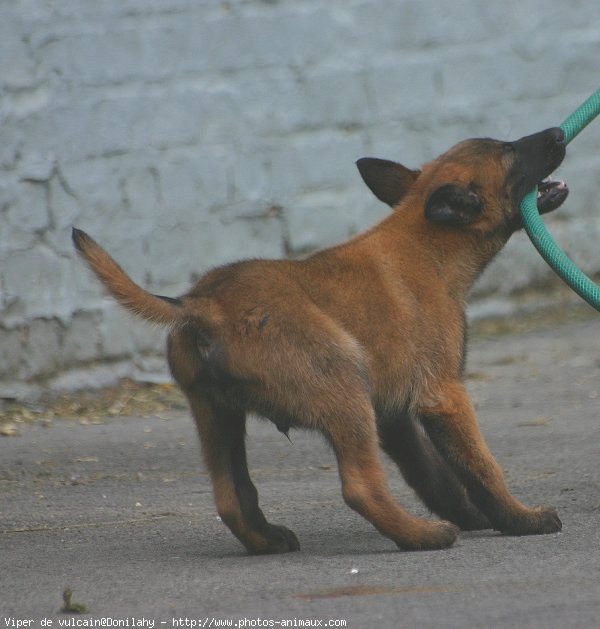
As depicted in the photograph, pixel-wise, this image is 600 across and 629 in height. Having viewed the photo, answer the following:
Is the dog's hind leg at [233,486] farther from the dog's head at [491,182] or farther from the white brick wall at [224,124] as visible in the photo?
the white brick wall at [224,124]

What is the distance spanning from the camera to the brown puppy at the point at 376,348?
4832mm

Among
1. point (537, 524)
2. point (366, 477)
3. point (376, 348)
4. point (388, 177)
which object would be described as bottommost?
point (537, 524)

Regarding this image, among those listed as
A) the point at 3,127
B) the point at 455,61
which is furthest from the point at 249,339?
the point at 455,61

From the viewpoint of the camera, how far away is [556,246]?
590cm

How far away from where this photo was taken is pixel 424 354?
206 inches

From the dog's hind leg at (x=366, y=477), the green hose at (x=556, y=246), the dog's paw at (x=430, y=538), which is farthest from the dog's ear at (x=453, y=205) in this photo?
the dog's paw at (x=430, y=538)

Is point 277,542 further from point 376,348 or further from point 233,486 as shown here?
point 376,348

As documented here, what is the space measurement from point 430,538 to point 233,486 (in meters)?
0.74

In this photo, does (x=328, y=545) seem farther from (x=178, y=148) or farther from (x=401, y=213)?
(x=178, y=148)

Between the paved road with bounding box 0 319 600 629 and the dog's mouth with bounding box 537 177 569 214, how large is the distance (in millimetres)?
1227

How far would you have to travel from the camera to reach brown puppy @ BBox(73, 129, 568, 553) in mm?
4832

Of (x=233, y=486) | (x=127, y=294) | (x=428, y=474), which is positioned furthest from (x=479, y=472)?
(x=127, y=294)

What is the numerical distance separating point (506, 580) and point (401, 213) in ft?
6.13

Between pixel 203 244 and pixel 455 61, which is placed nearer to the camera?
pixel 203 244
